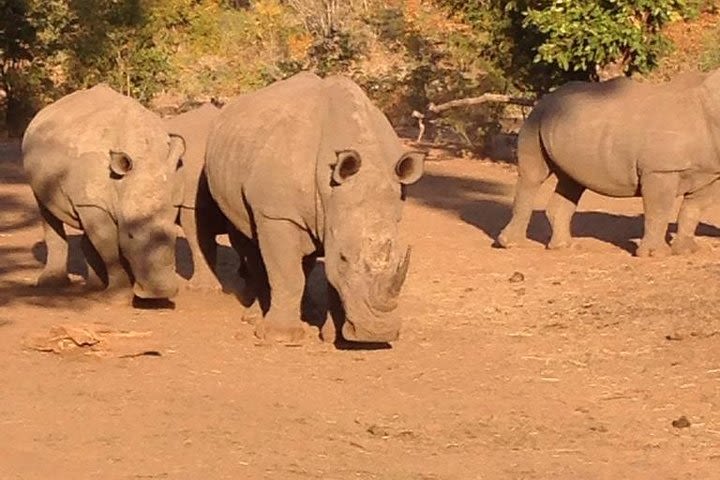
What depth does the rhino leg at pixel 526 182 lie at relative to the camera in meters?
14.8

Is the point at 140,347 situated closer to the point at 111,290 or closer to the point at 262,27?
the point at 111,290

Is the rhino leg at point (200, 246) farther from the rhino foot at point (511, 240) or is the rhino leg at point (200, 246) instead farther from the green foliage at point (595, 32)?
the green foliage at point (595, 32)

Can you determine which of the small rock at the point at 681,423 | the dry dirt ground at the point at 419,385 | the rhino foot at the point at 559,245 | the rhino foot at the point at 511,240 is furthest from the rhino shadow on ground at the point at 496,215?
the small rock at the point at 681,423

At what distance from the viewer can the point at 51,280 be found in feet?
40.7

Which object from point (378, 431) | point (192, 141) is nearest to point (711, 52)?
point (192, 141)

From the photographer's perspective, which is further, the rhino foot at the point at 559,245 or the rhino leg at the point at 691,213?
the rhino foot at the point at 559,245

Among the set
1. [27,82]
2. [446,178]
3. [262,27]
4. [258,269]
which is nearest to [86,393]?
[258,269]

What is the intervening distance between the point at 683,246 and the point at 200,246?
4.42 meters

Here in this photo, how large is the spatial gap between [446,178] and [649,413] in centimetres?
1230

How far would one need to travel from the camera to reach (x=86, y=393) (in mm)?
8648

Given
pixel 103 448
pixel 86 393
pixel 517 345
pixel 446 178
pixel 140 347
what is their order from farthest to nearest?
1. pixel 446 178
2. pixel 517 345
3. pixel 140 347
4. pixel 86 393
5. pixel 103 448

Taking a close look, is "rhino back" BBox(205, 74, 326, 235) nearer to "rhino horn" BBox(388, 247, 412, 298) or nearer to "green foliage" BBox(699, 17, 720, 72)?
"rhino horn" BBox(388, 247, 412, 298)

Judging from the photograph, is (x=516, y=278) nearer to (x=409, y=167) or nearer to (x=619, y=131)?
(x=619, y=131)

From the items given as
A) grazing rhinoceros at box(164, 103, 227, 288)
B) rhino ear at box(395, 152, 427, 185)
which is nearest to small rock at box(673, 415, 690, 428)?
rhino ear at box(395, 152, 427, 185)
